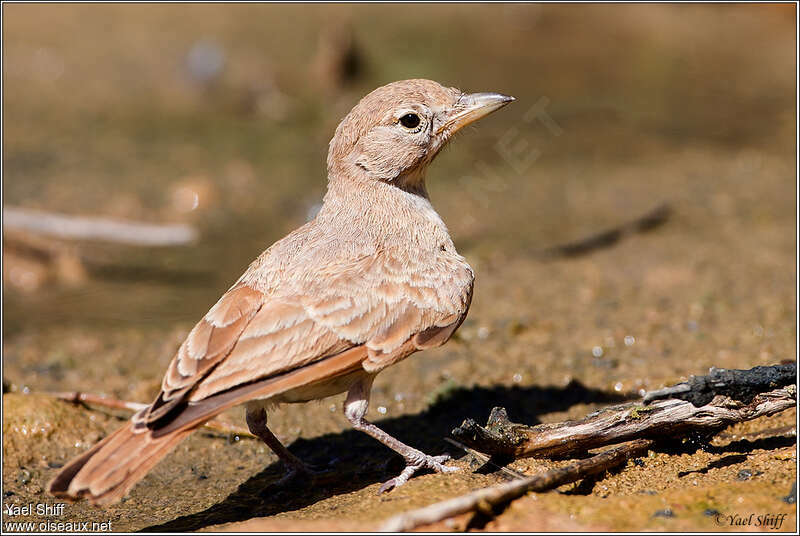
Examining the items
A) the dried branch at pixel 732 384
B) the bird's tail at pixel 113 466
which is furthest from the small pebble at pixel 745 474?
the bird's tail at pixel 113 466

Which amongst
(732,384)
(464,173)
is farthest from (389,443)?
(464,173)

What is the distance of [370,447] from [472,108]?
213 centimetres

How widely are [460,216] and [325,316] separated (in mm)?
5183

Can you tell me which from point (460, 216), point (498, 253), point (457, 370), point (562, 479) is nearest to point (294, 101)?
point (460, 216)

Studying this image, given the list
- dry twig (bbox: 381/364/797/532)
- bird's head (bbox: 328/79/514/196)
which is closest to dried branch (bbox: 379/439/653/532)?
dry twig (bbox: 381/364/797/532)

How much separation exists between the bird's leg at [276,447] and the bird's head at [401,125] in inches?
61.7

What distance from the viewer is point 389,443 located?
14.8ft

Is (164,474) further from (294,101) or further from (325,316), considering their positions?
(294,101)

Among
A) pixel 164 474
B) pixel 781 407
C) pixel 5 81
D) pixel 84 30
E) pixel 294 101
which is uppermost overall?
pixel 84 30

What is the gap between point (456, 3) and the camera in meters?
14.5

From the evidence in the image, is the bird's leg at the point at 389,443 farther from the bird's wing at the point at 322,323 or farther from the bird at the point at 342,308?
the bird's wing at the point at 322,323

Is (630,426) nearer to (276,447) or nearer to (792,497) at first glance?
(792,497)

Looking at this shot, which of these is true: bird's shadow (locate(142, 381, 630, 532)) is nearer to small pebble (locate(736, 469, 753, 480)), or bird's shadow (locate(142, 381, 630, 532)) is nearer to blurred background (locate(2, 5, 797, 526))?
blurred background (locate(2, 5, 797, 526))

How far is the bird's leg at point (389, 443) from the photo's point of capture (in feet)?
14.5
